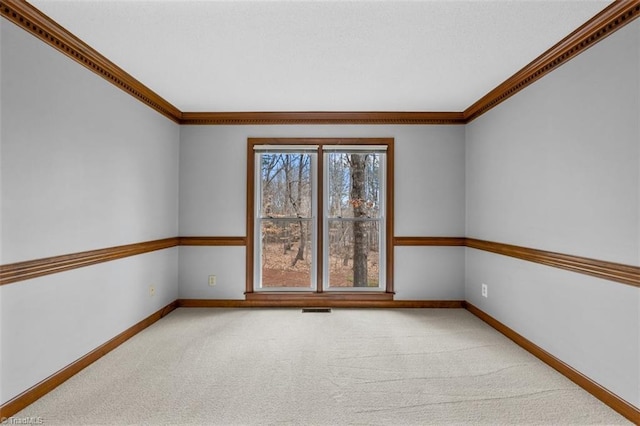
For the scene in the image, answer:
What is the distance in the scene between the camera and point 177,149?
3.99m

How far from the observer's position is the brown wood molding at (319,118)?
3.90m

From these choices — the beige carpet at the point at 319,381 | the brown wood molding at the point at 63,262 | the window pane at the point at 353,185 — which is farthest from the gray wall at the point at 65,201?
the window pane at the point at 353,185

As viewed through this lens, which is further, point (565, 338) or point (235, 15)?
point (565, 338)

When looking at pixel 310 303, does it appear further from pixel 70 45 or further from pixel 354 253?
pixel 70 45

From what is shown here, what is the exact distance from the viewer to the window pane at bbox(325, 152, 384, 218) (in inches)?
160

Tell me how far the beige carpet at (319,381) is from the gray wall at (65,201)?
0.32m

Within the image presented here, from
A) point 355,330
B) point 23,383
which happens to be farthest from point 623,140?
point 23,383

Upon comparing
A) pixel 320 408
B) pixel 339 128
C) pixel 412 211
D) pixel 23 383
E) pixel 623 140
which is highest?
pixel 339 128

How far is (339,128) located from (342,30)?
6.14ft

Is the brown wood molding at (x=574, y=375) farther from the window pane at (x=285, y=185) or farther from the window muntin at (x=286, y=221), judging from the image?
the window pane at (x=285, y=185)

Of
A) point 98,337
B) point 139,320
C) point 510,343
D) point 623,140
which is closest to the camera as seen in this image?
point 623,140

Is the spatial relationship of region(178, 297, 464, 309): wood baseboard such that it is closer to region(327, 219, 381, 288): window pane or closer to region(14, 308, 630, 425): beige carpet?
region(327, 219, 381, 288): window pane

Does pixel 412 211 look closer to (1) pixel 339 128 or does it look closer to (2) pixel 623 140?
(1) pixel 339 128

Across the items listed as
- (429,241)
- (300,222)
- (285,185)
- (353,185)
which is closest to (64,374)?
(300,222)
